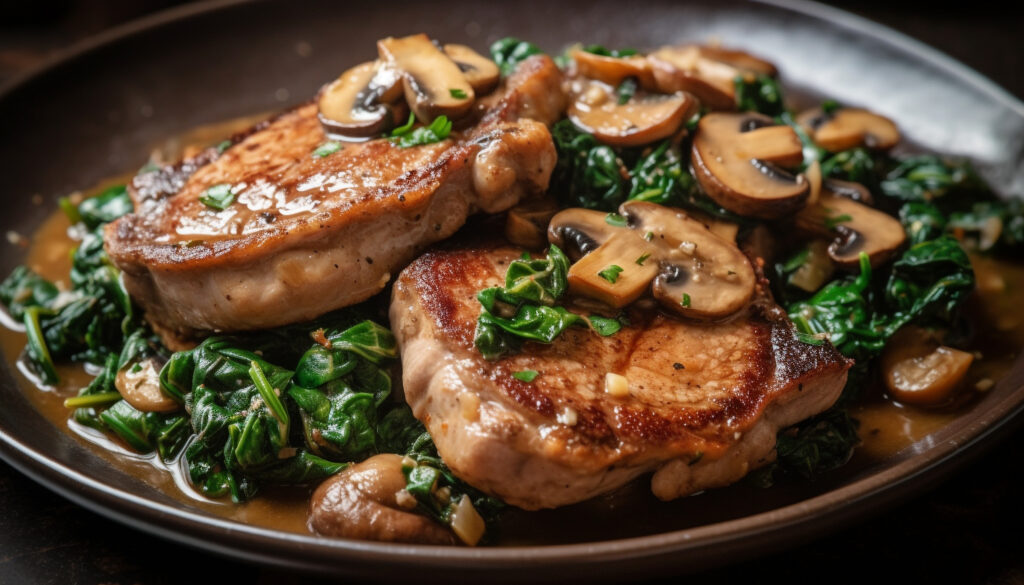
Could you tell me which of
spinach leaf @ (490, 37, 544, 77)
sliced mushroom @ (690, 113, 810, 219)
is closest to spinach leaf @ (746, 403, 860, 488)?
sliced mushroom @ (690, 113, 810, 219)

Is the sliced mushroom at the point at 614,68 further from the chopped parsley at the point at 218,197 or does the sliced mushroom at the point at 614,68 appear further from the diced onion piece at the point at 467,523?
the diced onion piece at the point at 467,523

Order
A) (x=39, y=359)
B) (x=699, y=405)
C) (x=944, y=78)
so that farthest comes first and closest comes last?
1. (x=944, y=78)
2. (x=39, y=359)
3. (x=699, y=405)

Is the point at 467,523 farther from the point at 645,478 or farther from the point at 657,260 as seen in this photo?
the point at 657,260

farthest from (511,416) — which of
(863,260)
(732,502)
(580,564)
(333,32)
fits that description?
(333,32)

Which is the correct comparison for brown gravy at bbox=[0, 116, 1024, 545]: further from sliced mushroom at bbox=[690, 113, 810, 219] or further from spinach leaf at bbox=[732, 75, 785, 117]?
spinach leaf at bbox=[732, 75, 785, 117]

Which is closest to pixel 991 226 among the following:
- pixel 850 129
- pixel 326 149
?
pixel 850 129

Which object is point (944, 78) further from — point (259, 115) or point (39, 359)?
point (39, 359)
